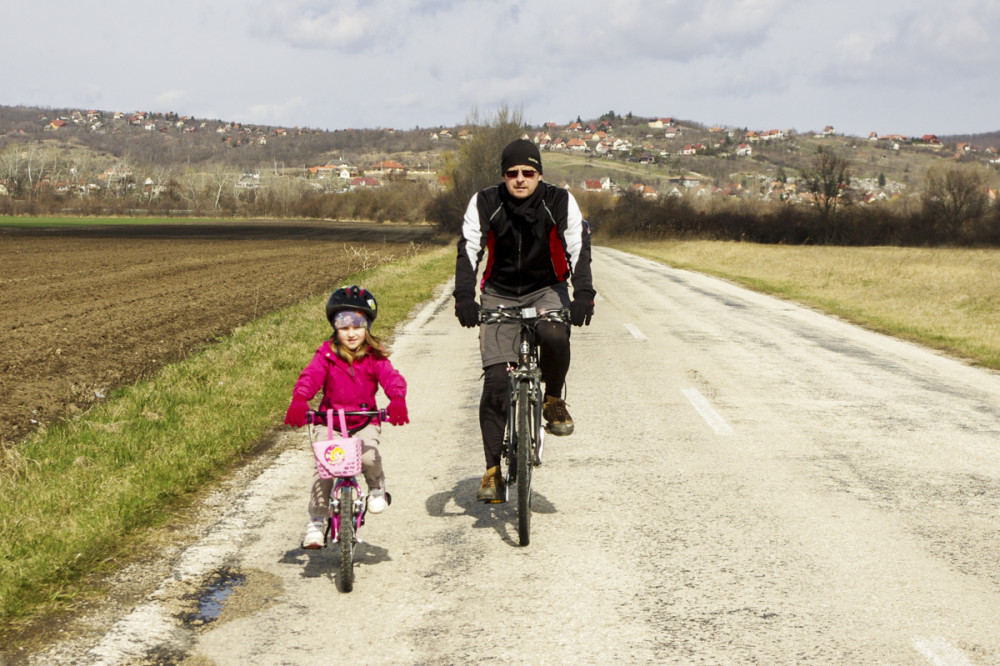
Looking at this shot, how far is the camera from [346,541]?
421cm

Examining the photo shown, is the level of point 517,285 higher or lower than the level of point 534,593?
higher

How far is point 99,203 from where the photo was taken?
365 feet

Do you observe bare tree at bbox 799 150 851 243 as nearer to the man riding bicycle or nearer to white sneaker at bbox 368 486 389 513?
the man riding bicycle

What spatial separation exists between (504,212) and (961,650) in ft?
10.1

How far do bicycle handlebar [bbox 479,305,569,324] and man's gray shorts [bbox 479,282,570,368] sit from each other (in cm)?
11

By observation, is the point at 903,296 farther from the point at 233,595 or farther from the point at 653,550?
the point at 233,595

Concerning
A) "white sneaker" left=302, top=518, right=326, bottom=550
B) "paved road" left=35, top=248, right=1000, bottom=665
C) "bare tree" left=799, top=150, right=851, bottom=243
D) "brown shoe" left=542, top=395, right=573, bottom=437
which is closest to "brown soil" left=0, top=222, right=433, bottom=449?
"paved road" left=35, top=248, right=1000, bottom=665

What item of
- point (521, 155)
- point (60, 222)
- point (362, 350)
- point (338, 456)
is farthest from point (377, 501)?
point (60, 222)

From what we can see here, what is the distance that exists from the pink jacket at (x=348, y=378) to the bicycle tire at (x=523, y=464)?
801 millimetres

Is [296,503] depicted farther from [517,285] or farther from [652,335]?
[652,335]

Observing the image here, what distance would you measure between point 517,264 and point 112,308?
15.5 m

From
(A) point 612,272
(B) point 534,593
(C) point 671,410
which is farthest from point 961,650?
(A) point 612,272

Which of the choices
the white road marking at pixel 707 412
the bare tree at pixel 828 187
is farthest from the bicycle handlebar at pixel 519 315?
the bare tree at pixel 828 187

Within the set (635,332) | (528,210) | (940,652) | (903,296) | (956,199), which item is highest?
(956,199)
